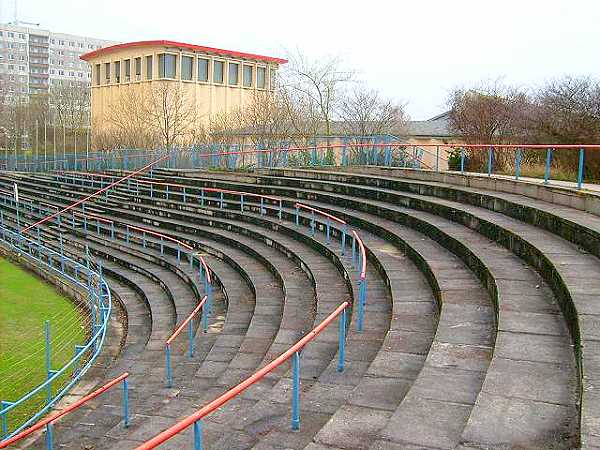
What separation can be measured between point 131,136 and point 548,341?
42244 mm

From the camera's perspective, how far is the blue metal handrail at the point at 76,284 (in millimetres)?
9234

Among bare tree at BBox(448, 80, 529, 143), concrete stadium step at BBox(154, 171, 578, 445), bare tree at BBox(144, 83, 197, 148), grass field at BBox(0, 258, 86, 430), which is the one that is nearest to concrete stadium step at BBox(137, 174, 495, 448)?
concrete stadium step at BBox(154, 171, 578, 445)

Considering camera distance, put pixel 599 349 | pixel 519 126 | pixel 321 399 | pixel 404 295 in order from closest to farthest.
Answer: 1. pixel 599 349
2. pixel 321 399
3. pixel 404 295
4. pixel 519 126

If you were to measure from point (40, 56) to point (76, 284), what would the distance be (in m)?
115

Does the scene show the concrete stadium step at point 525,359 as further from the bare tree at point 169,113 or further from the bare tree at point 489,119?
the bare tree at point 169,113

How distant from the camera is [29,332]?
1451cm

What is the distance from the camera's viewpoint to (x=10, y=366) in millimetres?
11992

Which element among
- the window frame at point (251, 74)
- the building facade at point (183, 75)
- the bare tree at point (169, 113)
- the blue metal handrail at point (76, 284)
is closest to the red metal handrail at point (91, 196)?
the blue metal handrail at point (76, 284)

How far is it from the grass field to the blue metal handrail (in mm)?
358

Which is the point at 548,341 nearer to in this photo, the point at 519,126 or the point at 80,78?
the point at 519,126

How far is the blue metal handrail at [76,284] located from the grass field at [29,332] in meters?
0.36

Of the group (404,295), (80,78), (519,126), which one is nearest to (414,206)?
(404,295)

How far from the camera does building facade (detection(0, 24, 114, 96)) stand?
4469 inches

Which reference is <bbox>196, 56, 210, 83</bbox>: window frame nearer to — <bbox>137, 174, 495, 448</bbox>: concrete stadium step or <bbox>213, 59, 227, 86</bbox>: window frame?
<bbox>213, 59, 227, 86</bbox>: window frame
